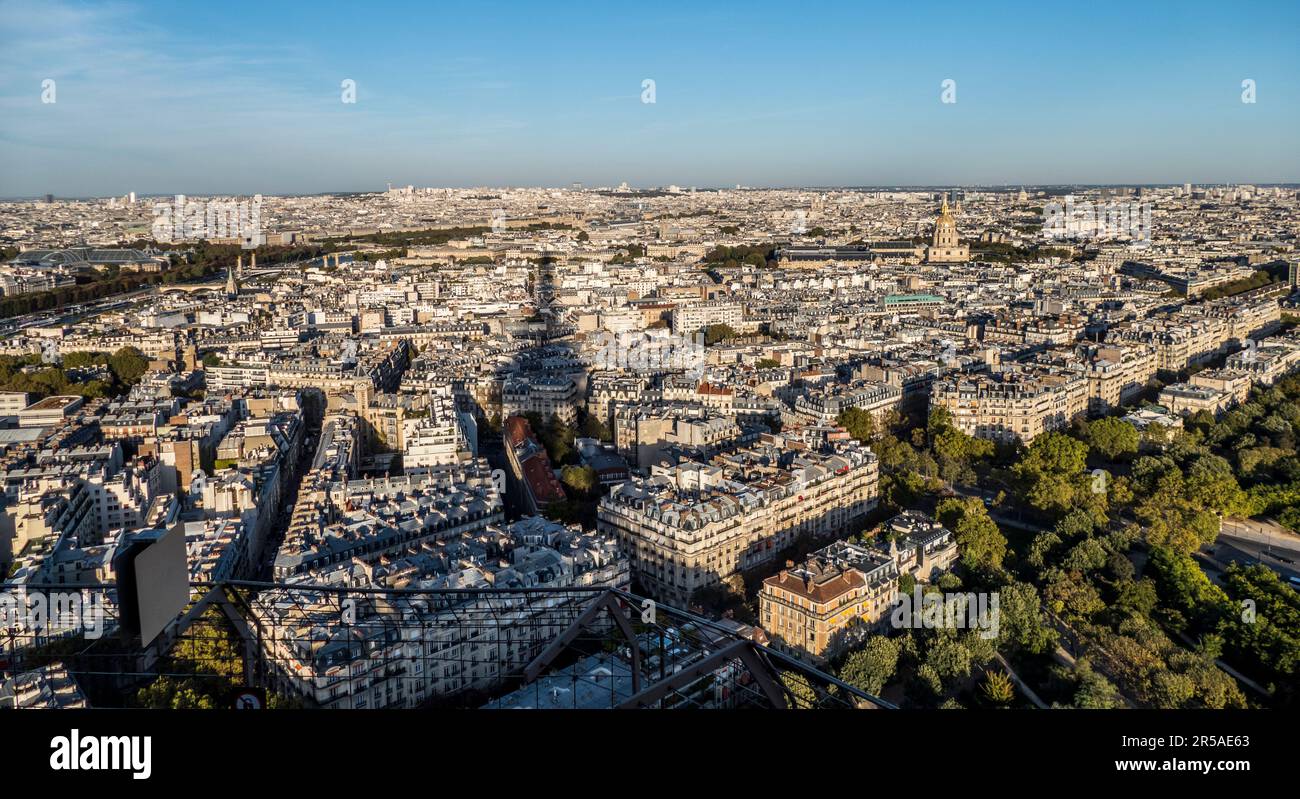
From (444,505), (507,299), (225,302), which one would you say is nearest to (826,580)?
(444,505)

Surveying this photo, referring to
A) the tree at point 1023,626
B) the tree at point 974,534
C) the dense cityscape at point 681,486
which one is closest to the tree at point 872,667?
the dense cityscape at point 681,486

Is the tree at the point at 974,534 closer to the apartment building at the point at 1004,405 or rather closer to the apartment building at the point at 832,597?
the apartment building at the point at 832,597

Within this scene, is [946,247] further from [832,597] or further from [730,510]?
[832,597]

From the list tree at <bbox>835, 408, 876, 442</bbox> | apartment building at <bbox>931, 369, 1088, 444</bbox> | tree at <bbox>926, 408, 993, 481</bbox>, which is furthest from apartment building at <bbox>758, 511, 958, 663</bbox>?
apartment building at <bbox>931, 369, 1088, 444</bbox>

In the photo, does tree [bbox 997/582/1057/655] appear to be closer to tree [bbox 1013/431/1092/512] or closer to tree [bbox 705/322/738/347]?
tree [bbox 1013/431/1092/512]
